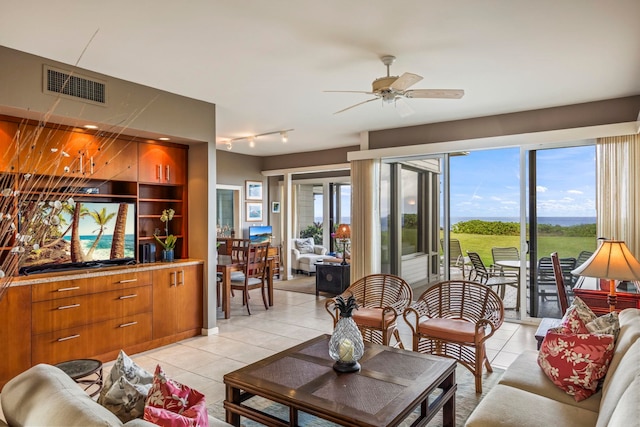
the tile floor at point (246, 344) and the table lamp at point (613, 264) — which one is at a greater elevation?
the table lamp at point (613, 264)

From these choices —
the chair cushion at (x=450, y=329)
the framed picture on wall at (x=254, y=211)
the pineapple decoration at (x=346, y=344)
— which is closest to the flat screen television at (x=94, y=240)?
the pineapple decoration at (x=346, y=344)

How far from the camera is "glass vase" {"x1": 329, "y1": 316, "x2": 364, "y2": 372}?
244 centimetres

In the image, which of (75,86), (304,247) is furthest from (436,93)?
(304,247)

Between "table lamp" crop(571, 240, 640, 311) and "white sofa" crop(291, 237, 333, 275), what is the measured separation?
6246 millimetres

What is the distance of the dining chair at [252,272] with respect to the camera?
18.5ft

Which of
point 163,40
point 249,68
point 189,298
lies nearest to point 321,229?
point 189,298

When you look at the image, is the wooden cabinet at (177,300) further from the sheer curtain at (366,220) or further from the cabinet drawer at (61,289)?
the sheer curtain at (366,220)

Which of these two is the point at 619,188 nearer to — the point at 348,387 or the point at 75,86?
the point at 348,387

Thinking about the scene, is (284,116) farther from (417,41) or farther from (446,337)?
(446,337)

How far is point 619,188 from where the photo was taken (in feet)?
14.6

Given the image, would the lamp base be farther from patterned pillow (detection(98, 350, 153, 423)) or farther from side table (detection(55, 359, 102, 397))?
side table (detection(55, 359, 102, 397))

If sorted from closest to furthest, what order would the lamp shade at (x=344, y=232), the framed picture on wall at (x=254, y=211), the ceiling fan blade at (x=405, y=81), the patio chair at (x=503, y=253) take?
the ceiling fan blade at (x=405, y=81) < the patio chair at (x=503, y=253) < the lamp shade at (x=344, y=232) < the framed picture on wall at (x=254, y=211)

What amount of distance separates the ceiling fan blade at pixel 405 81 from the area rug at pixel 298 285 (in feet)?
15.6

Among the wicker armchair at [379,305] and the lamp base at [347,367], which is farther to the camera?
the wicker armchair at [379,305]
